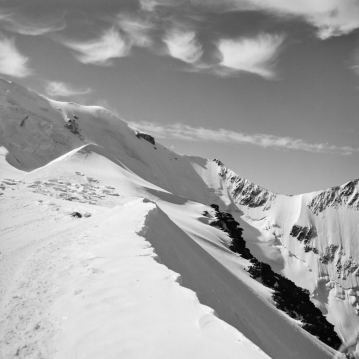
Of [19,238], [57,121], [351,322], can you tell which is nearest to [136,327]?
[19,238]

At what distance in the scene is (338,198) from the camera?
553 ft

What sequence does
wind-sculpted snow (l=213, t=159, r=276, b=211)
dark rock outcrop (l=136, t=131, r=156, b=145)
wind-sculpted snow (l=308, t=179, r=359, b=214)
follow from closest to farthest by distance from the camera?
dark rock outcrop (l=136, t=131, r=156, b=145) → wind-sculpted snow (l=213, t=159, r=276, b=211) → wind-sculpted snow (l=308, t=179, r=359, b=214)

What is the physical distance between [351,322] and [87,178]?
121558 mm

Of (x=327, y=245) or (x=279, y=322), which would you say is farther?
(x=327, y=245)

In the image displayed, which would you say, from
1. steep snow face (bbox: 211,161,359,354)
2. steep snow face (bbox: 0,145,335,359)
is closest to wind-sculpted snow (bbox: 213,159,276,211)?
steep snow face (bbox: 211,161,359,354)

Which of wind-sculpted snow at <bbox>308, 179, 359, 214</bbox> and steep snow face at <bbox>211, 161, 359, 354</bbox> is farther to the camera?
wind-sculpted snow at <bbox>308, 179, 359, 214</bbox>

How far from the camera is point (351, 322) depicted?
99.8 meters

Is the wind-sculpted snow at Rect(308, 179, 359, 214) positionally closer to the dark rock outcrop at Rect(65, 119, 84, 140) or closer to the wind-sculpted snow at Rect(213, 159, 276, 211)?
the wind-sculpted snow at Rect(213, 159, 276, 211)

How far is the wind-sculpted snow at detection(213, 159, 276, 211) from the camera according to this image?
15425 cm

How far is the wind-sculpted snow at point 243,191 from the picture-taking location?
15425 centimetres

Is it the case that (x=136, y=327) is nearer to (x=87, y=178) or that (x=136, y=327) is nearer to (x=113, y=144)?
(x=87, y=178)

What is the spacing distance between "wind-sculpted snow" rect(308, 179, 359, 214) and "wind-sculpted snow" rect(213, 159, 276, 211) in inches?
1296

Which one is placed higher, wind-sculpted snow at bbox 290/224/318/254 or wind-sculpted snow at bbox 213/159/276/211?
wind-sculpted snow at bbox 213/159/276/211

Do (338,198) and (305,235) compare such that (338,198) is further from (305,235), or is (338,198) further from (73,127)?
(73,127)
